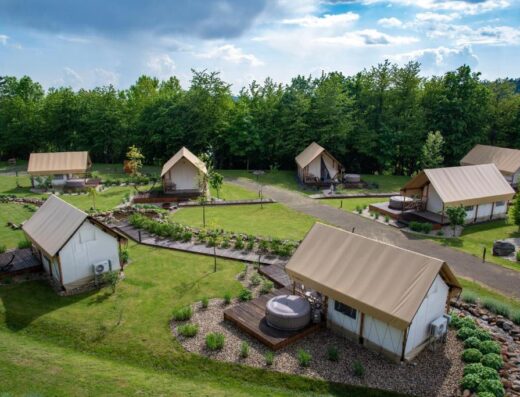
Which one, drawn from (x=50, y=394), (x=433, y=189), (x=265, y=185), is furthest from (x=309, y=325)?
(x=265, y=185)

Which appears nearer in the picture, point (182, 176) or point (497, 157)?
point (182, 176)

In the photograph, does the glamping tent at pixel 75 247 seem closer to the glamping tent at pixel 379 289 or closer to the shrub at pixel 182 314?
the shrub at pixel 182 314

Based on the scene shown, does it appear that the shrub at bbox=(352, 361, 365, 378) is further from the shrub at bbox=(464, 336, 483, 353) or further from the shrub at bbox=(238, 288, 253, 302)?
the shrub at bbox=(238, 288, 253, 302)

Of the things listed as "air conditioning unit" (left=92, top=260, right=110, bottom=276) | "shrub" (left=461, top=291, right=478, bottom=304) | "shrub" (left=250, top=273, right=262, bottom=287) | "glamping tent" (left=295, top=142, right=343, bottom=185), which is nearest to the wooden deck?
"shrub" (left=250, top=273, right=262, bottom=287)

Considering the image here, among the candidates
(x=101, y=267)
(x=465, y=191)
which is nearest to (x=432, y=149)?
(x=465, y=191)

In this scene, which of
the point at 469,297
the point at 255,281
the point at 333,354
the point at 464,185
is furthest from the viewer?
the point at 464,185

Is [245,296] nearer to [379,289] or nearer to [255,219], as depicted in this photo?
[379,289]

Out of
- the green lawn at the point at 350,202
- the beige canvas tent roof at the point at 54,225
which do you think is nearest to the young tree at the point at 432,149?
the green lawn at the point at 350,202
